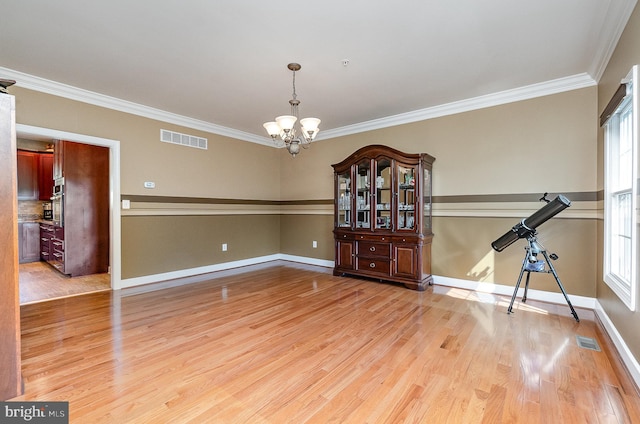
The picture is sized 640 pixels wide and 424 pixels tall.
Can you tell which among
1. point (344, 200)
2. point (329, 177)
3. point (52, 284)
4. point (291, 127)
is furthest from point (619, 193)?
point (52, 284)

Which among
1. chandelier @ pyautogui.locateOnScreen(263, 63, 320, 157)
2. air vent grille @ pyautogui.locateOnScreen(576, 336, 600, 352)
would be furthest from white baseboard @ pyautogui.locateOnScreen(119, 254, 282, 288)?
A: air vent grille @ pyautogui.locateOnScreen(576, 336, 600, 352)

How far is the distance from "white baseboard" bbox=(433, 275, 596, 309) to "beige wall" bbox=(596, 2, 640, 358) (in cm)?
20

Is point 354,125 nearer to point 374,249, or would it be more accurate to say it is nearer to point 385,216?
point 385,216

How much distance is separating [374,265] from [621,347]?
2.60 m

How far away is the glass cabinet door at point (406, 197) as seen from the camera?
13.2 ft

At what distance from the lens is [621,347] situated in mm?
2178

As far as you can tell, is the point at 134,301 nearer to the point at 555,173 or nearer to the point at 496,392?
the point at 496,392

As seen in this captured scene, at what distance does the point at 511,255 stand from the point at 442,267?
88 centimetres

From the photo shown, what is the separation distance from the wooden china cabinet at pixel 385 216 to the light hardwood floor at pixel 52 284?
355 cm

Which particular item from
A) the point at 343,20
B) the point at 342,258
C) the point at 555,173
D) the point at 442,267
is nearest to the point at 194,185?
the point at 342,258

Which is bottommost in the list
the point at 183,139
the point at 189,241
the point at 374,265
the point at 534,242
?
the point at 374,265

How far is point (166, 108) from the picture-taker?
425 centimetres

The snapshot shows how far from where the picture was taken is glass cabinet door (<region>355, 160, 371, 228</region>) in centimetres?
449

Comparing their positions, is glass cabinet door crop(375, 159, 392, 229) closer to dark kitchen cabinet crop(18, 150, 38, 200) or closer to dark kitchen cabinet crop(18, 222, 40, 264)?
dark kitchen cabinet crop(18, 222, 40, 264)
